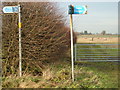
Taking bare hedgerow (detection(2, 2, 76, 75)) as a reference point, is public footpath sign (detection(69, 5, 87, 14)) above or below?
above

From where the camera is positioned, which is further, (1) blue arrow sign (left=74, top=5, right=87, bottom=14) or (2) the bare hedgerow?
(2) the bare hedgerow

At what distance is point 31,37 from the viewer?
5.68 meters

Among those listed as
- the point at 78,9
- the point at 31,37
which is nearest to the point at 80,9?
the point at 78,9

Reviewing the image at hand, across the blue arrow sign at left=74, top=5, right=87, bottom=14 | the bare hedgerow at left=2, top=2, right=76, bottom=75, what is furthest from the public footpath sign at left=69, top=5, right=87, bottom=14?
the bare hedgerow at left=2, top=2, right=76, bottom=75

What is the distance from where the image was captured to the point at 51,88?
4.30m

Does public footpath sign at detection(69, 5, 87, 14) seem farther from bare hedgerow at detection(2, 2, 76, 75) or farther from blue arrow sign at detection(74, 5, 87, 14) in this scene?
bare hedgerow at detection(2, 2, 76, 75)

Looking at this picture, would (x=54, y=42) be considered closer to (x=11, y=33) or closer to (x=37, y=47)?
(x=37, y=47)

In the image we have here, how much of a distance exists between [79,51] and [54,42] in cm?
566

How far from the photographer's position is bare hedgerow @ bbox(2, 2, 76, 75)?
5.65m

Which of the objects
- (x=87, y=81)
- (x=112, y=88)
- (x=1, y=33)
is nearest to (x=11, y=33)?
(x=1, y=33)

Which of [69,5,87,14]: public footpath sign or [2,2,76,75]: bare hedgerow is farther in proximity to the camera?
[2,2,76,75]: bare hedgerow

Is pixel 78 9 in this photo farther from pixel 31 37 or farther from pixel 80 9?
pixel 31 37

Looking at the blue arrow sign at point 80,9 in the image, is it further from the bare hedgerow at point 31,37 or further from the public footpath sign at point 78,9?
the bare hedgerow at point 31,37

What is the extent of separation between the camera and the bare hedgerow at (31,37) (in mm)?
5652
